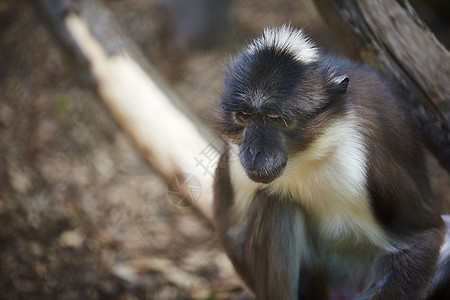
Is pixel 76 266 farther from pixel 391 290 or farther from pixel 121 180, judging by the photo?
pixel 391 290

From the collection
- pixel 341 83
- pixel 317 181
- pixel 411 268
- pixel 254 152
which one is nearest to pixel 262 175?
pixel 254 152

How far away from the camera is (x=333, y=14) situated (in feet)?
15.2

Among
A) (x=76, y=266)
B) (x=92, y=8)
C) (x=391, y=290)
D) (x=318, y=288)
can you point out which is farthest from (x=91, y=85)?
(x=391, y=290)

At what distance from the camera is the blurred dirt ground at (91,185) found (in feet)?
19.7

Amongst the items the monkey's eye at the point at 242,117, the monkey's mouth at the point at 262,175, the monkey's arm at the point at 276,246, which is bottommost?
the monkey's arm at the point at 276,246

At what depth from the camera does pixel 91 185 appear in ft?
24.6

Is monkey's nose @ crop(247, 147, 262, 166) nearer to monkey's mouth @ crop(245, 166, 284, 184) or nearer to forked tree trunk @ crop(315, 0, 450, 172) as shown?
monkey's mouth @ crop(245, 166, 284, 184)

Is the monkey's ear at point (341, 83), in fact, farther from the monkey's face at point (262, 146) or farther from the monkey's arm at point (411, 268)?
the monkey's arm at point (411, 268)

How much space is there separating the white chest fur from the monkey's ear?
0.20 m

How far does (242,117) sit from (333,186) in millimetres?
812

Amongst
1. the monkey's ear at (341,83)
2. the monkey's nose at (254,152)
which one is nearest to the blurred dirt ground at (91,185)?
the monkey's ear at (341,83)

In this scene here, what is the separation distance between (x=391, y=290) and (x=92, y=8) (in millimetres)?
3929
